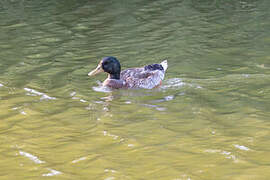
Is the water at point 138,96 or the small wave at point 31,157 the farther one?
the small wave at point 31,157

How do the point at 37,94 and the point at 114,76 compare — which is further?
the point at 114,76

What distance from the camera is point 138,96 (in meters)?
11.1

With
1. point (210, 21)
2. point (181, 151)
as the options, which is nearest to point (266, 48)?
point (210, 21)

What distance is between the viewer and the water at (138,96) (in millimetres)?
6953

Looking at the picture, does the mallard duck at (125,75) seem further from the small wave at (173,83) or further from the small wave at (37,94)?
the small wave at (37,94)

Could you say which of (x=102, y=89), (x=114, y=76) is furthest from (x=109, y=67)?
(x=102, y=89)

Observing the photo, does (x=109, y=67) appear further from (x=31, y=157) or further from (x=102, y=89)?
(x=31, y=157)

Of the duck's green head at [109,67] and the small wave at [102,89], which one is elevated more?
the duck's green head at [109,67]

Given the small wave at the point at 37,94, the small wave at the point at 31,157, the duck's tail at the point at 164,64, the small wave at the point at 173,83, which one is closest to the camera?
the small wave at the point at 31,157

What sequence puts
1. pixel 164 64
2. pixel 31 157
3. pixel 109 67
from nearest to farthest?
pixel 31 157 < pixel 109 67 < pixel 164 64

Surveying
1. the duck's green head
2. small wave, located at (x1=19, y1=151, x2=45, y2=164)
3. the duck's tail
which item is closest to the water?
small wave, located at (x1=19, y1=151, x2=45, y2=164)

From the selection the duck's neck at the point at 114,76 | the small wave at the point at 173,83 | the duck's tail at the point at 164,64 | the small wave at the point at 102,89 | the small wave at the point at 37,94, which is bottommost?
the small wave at the point at 102,89

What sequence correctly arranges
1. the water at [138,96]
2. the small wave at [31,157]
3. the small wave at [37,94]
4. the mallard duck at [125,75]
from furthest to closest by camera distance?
the mallard duck at [125,75], the small wave at [37,94], the small wave at [31,157], the water at [138,96]

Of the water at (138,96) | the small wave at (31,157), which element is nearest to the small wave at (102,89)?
the water at (138,96)
